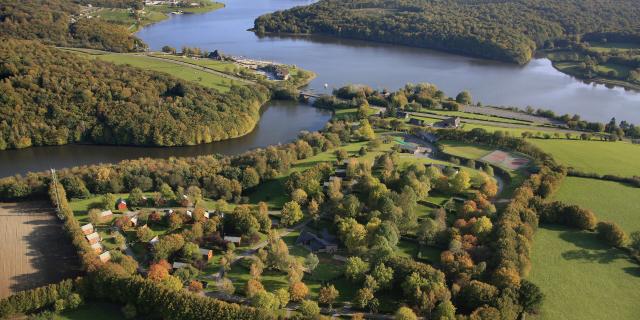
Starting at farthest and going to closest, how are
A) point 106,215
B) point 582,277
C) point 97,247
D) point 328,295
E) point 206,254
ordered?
point 106,215
point 206,254
point 97,247
point 582,277
point 328,295

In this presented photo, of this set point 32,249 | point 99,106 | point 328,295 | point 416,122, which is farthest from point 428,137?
point 32,249

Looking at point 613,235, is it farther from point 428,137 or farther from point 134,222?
point 134,222

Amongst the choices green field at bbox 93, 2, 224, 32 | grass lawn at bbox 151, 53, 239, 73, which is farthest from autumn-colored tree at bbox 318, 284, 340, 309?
green field at bbox 93, 2, 224, 32

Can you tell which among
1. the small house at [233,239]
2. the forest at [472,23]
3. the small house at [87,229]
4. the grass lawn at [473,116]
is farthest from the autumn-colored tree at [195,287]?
the forest at [472,23]

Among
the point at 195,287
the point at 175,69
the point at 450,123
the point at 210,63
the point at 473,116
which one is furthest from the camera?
the point at 210,63

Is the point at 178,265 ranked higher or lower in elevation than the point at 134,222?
lower

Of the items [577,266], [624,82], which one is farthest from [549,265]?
[624,82]

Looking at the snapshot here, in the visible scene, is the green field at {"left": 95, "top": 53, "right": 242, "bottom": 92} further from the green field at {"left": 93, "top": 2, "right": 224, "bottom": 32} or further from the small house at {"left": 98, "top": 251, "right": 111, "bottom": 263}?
the small house at {"left": 98, "top": 251, "right": 111, "bottom": 263}

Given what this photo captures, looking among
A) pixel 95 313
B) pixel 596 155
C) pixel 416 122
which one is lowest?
pixel 95 313
